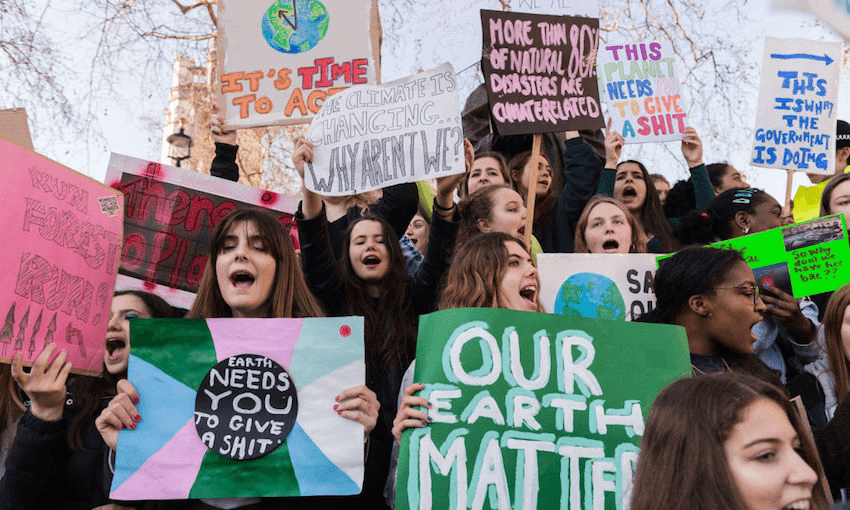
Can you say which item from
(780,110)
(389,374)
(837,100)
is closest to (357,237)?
(389,374)

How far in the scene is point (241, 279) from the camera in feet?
11.9

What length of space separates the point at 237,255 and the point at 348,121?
Result: 140cm

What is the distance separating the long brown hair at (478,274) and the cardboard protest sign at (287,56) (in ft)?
7.05

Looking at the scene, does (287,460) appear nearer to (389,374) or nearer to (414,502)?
(414,502)

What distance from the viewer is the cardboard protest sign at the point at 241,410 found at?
3.03 metres

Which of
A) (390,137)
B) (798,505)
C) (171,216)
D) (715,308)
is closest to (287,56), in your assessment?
(171,216)

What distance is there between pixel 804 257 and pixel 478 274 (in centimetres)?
183

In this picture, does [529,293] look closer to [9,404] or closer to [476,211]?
[476,211]

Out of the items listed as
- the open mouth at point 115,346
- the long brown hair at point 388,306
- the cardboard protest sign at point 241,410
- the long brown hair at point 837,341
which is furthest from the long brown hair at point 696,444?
the open mouth at point 115,346

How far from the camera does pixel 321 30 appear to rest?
19.4 ft

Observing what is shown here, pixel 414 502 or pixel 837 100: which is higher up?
pixel 837 100

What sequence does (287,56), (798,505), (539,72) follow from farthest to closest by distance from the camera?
(287,56) → (539,72) → (798,505)

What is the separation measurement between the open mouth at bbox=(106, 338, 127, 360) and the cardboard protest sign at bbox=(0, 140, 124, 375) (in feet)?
0.76

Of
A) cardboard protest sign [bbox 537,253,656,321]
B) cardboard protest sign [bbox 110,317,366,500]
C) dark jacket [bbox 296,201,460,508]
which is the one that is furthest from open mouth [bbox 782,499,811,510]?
cardboard protest sign [bbox 537,253,656,321]
